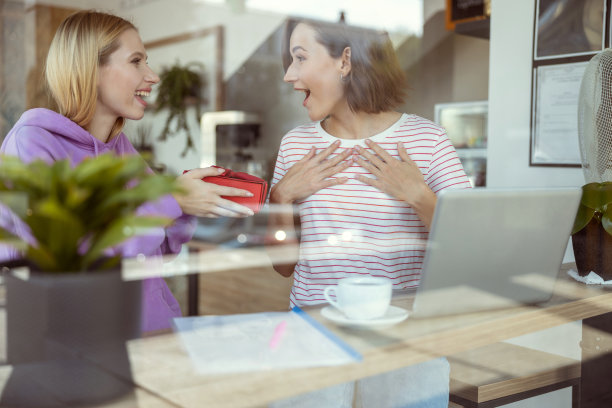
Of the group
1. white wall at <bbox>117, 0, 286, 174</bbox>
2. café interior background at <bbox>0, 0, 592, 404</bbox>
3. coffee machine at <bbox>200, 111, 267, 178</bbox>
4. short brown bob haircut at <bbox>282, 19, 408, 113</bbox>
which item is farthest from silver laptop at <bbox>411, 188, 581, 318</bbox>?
white wall at <bbox>117, 0, 286, 174</bbox>

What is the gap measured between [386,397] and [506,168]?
1.25 metres

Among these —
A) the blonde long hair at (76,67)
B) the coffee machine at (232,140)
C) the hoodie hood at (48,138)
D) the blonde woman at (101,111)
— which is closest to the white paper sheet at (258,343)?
the blonde woman at (101,111)

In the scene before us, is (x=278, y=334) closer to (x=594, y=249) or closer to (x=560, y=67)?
(x=594, y=249)

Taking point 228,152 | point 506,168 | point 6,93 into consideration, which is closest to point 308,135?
point 506,168

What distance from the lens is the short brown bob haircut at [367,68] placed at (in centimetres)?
143

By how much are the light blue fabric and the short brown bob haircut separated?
60 cm

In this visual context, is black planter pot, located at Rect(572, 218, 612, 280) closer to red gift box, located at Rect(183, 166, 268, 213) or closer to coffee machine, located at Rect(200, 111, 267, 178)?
red gift box, located at Rect(183, 166, 268, 213)

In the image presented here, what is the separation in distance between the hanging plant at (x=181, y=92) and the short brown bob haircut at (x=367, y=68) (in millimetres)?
3666

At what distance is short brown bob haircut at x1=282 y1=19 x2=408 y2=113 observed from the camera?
56.2 inches

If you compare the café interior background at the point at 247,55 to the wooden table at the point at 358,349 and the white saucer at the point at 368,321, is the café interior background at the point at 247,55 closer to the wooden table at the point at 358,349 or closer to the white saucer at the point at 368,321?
the wooden table at the point at 358,349

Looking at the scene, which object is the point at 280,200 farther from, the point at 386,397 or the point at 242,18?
the point at 242,18

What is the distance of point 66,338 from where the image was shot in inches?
24.2

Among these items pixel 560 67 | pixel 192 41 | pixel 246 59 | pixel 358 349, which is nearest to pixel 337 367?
pixel 358 349

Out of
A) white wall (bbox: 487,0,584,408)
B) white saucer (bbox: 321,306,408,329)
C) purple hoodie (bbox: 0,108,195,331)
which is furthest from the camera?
white wall (bbox: 487,0,584,408)
